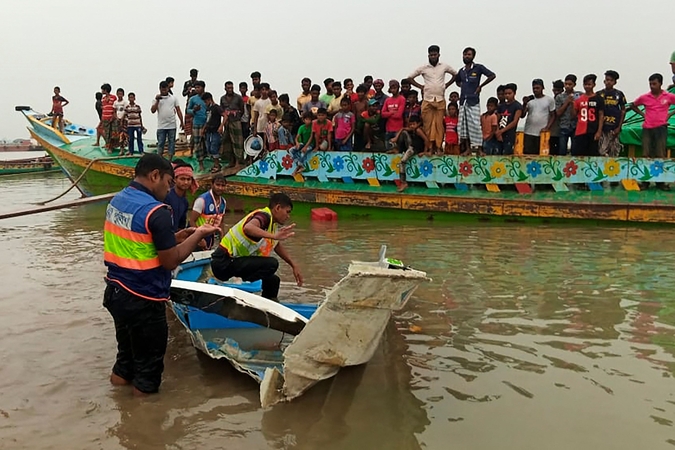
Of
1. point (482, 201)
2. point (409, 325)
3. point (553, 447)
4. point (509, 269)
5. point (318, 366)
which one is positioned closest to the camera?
point (553, 447)

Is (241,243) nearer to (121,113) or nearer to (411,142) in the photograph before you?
(411,142)

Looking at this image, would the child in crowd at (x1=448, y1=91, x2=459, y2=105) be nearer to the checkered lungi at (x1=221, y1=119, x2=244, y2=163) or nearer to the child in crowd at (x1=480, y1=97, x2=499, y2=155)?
the child in crowd at (x1=480, y1=97, x2=499, y2=155)

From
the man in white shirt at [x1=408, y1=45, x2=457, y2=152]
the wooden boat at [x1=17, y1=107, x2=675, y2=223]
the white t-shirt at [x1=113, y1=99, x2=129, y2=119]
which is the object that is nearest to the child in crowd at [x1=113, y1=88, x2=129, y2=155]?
the white t-shirt at [x1=113, y1=99, x2=129, y2=119]

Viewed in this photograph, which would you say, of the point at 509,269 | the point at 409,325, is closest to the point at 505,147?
the point at 509,269

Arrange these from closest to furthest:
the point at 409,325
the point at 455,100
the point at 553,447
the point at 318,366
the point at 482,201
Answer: the point at 553,447 < the point at 318,366 < the point at 409,325 < the point at 482,201 < the point at 455,100

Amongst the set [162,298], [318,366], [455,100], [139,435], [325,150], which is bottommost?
[139,435]

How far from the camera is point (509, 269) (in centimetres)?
732

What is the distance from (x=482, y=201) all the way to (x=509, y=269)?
12.1 feet

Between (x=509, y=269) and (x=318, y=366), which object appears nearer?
(x=318, y=366)

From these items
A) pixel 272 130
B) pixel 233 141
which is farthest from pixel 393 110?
pixel 233 141

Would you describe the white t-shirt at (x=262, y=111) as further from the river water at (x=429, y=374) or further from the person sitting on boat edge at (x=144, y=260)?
the person sitting on boat edge at (x=144, y=260)

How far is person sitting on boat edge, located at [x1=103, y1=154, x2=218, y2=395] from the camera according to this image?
3.60 m

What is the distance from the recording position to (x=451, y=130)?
36.6ft

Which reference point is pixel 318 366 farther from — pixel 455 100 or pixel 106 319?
pixel 455 100
